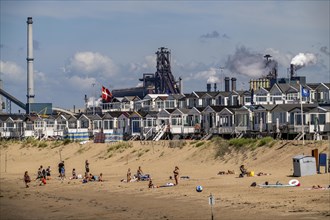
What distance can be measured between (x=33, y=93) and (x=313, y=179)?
10721 centimetres

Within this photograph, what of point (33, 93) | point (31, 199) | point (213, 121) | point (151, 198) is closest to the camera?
point (151, 198)

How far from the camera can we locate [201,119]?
80.7m

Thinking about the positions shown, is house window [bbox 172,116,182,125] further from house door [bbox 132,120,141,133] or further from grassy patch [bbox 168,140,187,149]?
grassy patch [bbox 168,140,187,149]

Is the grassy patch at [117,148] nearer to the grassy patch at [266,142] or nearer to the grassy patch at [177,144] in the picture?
the grassy patch at [177,144]

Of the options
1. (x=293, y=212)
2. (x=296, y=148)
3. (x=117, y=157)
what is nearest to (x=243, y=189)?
(x=293, y=212)

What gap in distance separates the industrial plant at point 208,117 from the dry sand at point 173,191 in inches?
280

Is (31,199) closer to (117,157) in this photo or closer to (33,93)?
(117,157)

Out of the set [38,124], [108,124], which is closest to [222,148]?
[108,124]

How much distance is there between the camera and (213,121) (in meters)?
78.2

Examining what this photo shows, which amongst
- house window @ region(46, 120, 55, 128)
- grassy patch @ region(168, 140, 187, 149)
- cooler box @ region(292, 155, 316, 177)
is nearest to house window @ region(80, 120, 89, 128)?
house window @ region(46, 120, 55, 128)

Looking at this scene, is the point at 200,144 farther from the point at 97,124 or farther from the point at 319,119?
the point at 97,124

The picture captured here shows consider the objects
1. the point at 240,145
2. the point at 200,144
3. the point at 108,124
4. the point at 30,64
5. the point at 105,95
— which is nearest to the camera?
the point at 240,145

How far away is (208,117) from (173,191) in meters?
40.6

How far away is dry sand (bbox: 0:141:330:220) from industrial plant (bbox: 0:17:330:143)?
7.12 m
